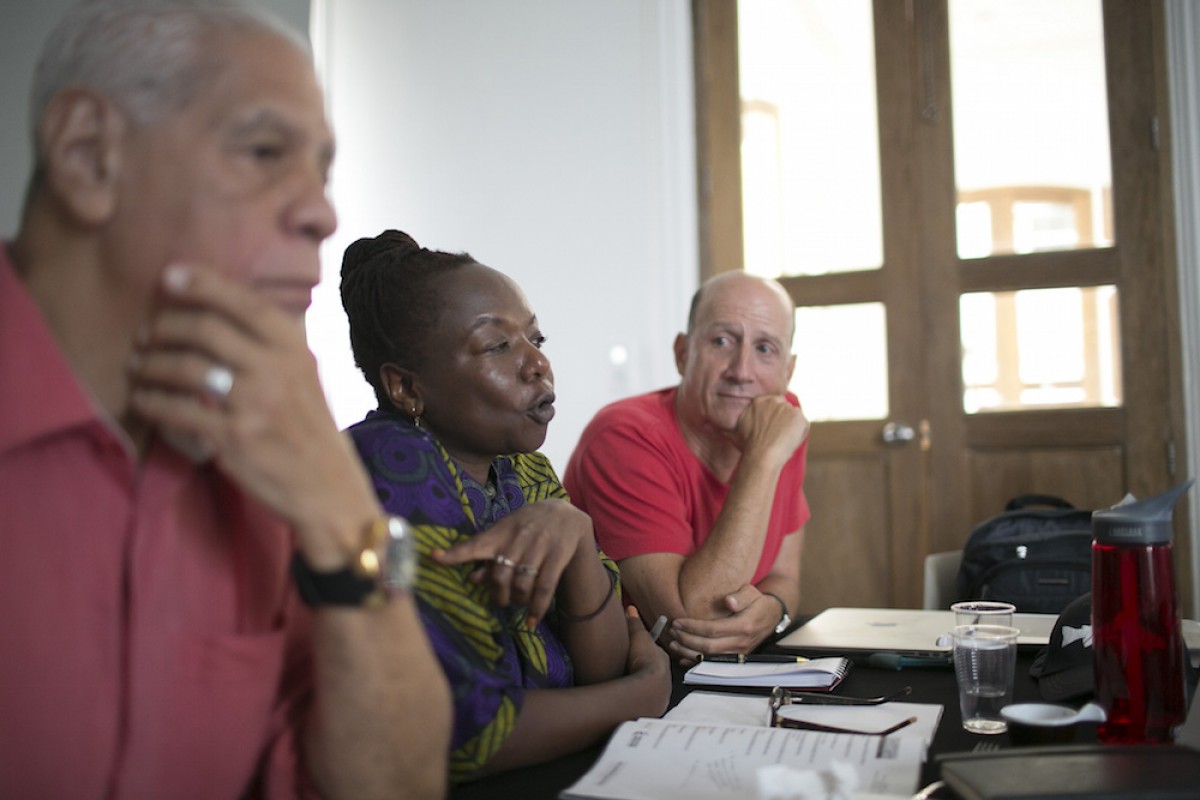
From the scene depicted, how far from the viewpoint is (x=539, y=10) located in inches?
158

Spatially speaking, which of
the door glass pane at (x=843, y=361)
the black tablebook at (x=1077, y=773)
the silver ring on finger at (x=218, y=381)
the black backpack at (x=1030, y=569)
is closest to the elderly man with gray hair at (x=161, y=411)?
the silver ring on finger at (x=218, y=381)

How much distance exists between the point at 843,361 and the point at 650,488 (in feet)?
6.10

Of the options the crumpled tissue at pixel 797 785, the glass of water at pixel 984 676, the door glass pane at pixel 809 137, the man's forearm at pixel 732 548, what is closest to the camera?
the crumpled tissue at pixel 797 785

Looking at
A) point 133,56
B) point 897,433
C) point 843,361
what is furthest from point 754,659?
Answer: point 843,361

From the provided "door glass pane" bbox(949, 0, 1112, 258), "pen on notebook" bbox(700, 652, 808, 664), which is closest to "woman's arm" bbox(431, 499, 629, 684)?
"pen on notebook" bbox(700, 652, 808, 664)

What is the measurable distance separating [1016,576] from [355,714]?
1.91 m

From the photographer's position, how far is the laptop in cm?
156

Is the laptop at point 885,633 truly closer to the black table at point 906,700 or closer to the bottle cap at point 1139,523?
the black table at point 906,700

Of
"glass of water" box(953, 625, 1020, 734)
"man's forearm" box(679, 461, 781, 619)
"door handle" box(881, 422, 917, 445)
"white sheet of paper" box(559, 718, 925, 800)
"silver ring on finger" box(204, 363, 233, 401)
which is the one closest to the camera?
"silver ring on finger" box(204, 363, 233, 401)

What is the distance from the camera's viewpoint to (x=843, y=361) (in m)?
3.70

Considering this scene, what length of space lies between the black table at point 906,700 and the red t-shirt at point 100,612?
0.97 feet

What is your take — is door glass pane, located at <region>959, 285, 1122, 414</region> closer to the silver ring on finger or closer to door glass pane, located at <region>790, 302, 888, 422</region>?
door glass pane, located at <region>790, 302, 888, 422</region>

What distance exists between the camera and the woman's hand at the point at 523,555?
111 centimetres

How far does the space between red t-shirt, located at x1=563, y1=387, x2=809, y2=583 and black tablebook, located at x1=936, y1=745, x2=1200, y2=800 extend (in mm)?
1109
